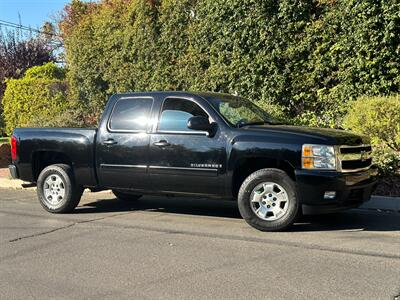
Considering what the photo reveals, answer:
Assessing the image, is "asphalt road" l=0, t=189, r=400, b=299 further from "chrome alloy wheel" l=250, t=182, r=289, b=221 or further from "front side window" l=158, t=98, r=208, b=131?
"front side window" l=158, t=98, r=208, b=131

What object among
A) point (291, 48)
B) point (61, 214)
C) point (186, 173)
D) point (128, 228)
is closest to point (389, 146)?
point (291, 48)

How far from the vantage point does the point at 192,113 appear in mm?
7457

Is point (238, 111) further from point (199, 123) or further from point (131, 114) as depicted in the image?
point (131, 114)

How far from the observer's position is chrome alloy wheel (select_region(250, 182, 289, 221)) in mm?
6734

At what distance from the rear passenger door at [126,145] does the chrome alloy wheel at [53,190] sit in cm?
82

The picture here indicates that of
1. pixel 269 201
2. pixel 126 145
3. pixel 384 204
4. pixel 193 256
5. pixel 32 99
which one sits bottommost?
pixel 193 256

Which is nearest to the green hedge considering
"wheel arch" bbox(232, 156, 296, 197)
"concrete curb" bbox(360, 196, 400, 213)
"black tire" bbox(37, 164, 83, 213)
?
"concrete curb" bbox(360, 196, 400, 213)

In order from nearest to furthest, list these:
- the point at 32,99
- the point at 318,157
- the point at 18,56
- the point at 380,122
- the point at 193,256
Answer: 1. the point at 193,256
2. the point at 318,157
3. the point at 380,122
4. the point at 32,99
5. the point at 18,56

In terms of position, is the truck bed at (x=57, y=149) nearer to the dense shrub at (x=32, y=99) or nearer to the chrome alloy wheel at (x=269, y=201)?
the chrome alloy wheel at (x=269, y=201)

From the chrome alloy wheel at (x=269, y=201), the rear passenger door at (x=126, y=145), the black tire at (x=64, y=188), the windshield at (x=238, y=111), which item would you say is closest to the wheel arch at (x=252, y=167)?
the chrome alloy wheel at (x=269, y=201)

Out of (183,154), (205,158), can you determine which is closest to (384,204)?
(205,158)

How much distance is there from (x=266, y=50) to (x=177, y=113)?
20.9ft

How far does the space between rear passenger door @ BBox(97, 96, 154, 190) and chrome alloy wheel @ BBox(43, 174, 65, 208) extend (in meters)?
0.82

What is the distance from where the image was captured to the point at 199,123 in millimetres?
7016
